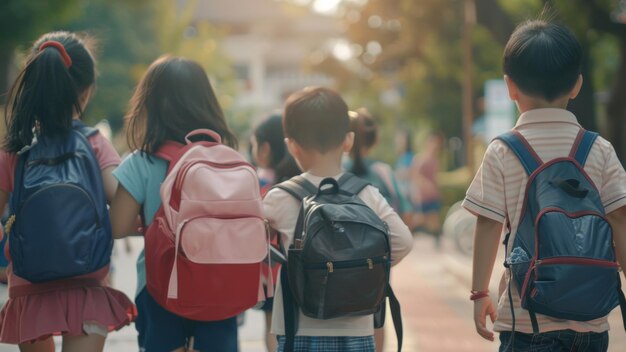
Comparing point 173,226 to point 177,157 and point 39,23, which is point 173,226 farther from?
point 39,23

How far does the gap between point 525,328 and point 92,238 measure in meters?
1.56

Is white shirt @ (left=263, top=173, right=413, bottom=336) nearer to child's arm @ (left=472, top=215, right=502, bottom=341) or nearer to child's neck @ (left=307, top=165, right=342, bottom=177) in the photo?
child's neck @ (left=307, top=165, right=342, bottom=177)

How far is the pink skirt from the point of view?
3.72 m

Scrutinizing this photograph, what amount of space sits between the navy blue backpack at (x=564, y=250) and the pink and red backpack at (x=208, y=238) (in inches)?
35.5

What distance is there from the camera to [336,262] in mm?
3562

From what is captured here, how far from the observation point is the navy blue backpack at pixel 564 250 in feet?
10.3

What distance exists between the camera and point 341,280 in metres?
3.57

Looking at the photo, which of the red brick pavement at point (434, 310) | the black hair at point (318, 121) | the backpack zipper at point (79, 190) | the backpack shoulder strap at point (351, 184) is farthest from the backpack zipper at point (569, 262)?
the red brick pavement at point (434, 310)

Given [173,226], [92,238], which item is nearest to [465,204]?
[173,226]

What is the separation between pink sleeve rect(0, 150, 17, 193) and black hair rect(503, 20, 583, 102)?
6.20 feet

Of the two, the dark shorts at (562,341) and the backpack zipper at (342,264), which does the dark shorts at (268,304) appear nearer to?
the backpack zipper at (342,264)

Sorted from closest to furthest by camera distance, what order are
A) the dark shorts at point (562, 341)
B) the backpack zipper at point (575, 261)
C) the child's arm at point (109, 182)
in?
the backpack zipper at point (575, 261)
the dark shorts at point (562, 341)
the child's arm at point (109, 182)

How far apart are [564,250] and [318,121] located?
1.21 metres

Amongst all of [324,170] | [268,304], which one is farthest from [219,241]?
[268,304]
